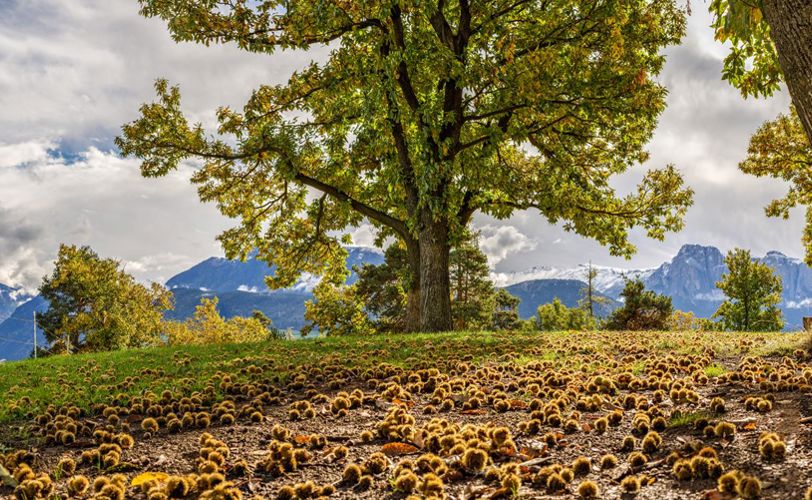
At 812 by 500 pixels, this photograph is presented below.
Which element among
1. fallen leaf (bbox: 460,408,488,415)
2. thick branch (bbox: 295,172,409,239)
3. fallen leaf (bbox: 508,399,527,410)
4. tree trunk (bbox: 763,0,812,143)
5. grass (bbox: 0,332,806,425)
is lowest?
fallen leaf (bbox: 460,408,488,415)

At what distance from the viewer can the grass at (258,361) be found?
6.97 meters

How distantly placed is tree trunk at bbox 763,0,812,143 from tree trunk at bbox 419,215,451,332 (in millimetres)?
11521

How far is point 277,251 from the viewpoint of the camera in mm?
21125

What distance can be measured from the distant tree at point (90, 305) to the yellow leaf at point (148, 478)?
171 ft

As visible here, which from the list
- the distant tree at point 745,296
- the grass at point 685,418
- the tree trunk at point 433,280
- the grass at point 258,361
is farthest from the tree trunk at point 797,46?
the distant tree at point 745,296

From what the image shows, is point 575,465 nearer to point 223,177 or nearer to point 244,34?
point 244,34

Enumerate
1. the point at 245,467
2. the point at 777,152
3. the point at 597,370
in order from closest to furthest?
1. the point at 245,467
2. the point at 597,370
3. the point at 777,152

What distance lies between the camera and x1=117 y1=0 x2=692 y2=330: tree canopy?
14.0 metres

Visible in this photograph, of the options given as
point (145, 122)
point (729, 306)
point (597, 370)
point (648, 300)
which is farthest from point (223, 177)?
point (729, 306)

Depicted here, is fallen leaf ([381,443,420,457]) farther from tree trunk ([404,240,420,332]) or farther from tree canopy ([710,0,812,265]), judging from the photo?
tree trunk ([404,240,420,332])

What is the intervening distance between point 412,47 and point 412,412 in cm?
1024

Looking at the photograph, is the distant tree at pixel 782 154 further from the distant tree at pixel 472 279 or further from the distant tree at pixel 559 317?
the distant tree at pixel 559 317

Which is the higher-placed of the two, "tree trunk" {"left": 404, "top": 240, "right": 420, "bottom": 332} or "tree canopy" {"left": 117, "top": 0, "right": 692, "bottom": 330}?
"tree canopy" {"left": 117, "top": 0, "right": 692, "bottom": 330}

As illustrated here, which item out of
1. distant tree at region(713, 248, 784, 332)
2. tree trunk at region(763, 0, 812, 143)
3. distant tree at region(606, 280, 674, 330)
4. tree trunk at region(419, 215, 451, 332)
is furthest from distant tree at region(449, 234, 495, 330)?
tree trunk at region(763, 0, 812, 143)
